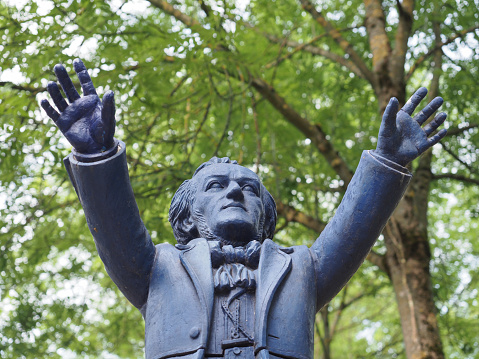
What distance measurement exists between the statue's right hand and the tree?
11.2 feet

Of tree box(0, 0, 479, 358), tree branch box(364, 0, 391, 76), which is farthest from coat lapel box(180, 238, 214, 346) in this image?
tree branch box(364, 0, 391, 76)

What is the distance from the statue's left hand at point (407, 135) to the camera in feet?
11.6

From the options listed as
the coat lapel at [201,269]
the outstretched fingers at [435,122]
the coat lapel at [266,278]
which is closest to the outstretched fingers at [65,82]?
the coat lapel at [201,269]

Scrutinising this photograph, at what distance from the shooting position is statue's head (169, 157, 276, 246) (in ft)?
12.2

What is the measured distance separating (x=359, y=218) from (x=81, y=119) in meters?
1.47

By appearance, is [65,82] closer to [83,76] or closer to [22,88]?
[83,76]

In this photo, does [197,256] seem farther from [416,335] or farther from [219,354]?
[416,335]

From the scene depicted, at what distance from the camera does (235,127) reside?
28.9ft

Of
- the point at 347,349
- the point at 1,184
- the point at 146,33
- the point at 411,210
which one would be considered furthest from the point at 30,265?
the point at 347,349

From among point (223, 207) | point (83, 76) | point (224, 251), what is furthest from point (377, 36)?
point (83, 76)

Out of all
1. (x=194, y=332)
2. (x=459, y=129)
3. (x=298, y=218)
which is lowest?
(x=194, y=332)

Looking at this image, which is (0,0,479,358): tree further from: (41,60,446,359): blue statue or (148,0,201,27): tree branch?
(41,60,446,359): blue statue

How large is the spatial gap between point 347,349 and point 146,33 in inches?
346

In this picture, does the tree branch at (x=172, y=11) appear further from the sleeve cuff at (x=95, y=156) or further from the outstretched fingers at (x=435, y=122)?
the sleeve cuff at (x=95, y=156)
